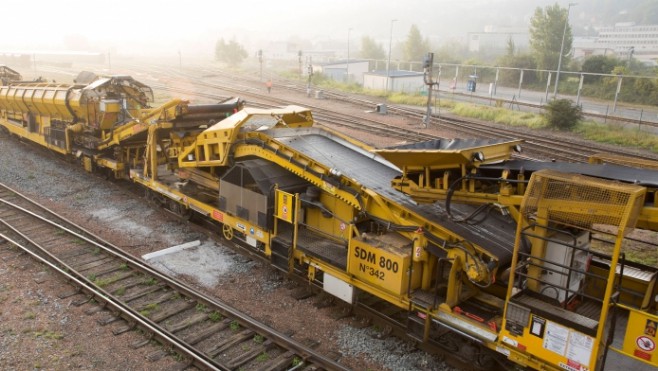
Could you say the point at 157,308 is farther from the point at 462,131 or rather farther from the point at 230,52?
the point at 230,52

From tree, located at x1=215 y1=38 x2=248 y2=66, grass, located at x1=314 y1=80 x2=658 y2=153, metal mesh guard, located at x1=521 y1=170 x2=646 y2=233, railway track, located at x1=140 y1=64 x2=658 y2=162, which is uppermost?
tree, located at x1=215 y1=38 x2=248 y2=66

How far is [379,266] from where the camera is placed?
304 inches

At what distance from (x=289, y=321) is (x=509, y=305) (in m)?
3.74

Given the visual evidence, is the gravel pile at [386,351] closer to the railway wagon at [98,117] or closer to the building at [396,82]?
the railway wagon at [98,117]

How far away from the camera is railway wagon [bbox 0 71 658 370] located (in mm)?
5688

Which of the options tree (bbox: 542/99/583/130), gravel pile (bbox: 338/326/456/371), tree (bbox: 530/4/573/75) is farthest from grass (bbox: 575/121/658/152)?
tree (bbox: 530/4/573/75)

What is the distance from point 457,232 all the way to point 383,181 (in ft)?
6.93

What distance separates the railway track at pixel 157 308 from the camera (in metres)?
7.46

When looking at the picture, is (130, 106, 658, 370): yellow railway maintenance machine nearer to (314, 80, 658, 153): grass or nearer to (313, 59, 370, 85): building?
(314, 80, 658, 153): grass

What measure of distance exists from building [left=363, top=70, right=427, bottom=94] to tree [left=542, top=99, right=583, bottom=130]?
53.7 ft

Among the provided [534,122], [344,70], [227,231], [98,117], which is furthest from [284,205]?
[344,70]

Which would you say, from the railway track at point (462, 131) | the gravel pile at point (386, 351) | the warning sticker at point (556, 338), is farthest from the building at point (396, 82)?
the warning sticker at point (556, 338)

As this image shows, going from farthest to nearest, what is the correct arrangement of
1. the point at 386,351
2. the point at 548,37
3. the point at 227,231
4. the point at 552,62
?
the point at 548,37 → the point at 552,62 → the point at 227,231 → the point at 386,351

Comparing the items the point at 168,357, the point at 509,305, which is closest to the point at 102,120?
the point at 168,357
